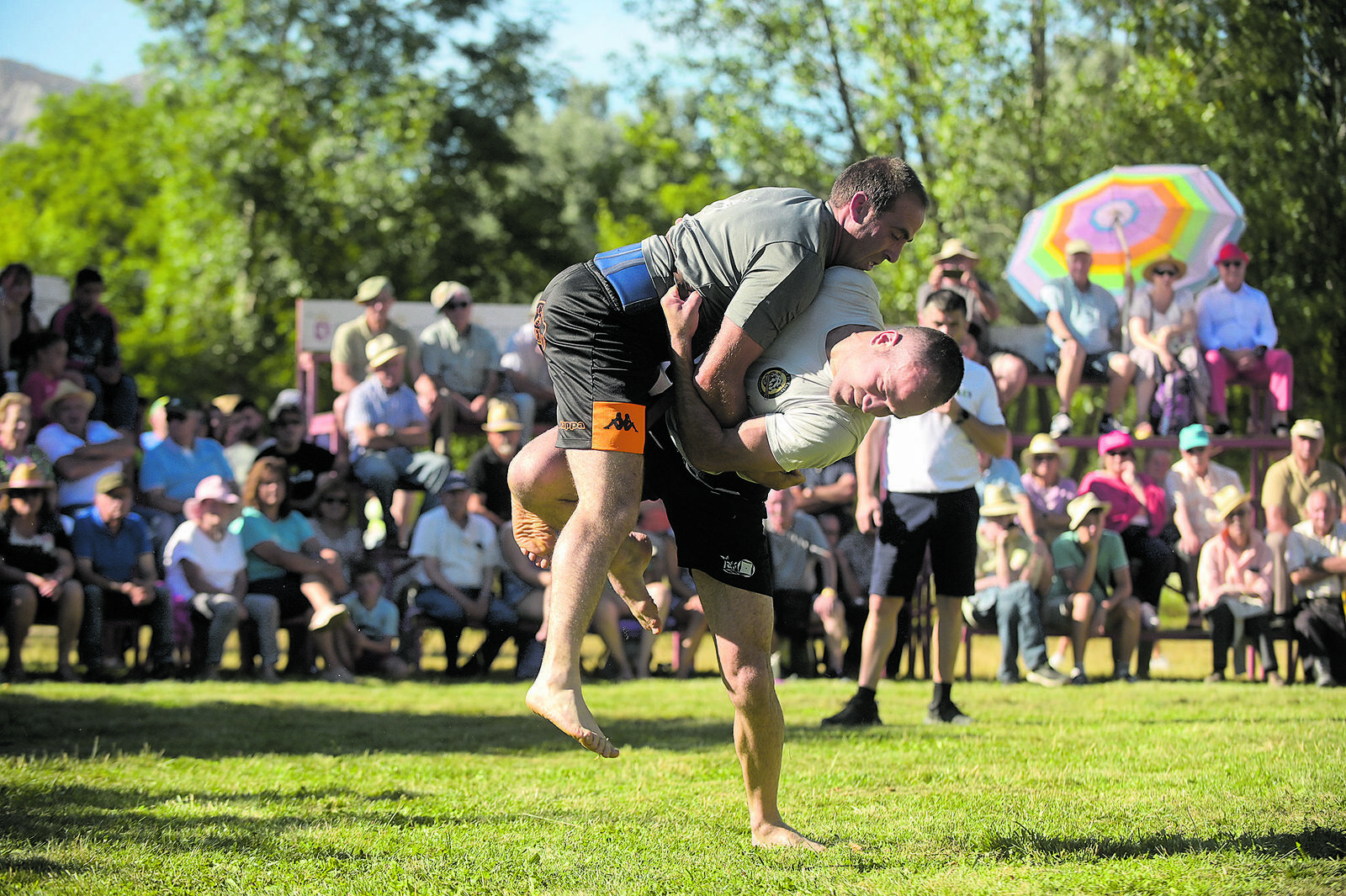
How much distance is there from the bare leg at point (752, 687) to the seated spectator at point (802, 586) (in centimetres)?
606

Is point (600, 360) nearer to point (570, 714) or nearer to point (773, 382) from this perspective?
point (773, 382)

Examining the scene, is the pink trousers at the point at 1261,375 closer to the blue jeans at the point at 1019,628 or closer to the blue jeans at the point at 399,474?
the blue jeans at the point at 1019,628

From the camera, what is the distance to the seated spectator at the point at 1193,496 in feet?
35.5

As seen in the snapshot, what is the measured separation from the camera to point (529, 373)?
11445 millimetres

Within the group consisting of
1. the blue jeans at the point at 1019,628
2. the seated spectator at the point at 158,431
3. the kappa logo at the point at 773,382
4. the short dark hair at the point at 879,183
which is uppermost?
the short dark hair at the point at 879,183

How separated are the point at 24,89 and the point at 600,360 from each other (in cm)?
8260

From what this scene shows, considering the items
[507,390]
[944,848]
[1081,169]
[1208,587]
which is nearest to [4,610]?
[507,390]

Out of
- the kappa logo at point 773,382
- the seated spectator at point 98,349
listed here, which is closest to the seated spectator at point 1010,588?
the kappa logo at point 773,382

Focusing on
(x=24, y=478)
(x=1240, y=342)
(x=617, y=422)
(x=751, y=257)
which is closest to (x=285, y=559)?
(x=24, y=478)

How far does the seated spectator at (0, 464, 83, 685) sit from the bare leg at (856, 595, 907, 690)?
5508 millimetres

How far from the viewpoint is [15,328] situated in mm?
10578

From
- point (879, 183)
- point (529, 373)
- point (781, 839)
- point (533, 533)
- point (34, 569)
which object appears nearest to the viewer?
point (781, 839)

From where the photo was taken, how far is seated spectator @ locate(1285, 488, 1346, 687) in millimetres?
9508

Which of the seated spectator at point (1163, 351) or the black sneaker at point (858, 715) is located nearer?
the black sneaker at point (858, 715)
